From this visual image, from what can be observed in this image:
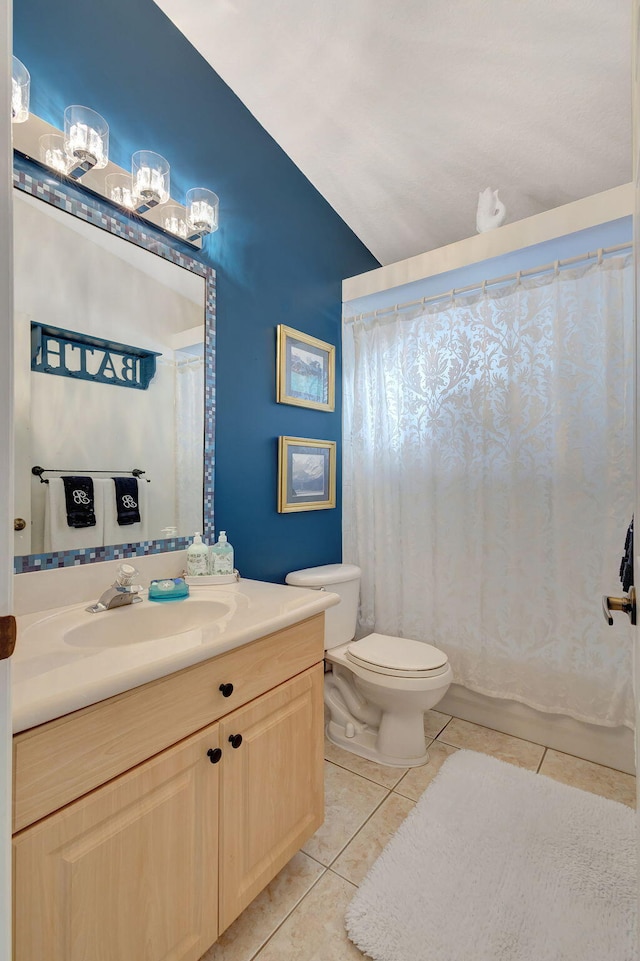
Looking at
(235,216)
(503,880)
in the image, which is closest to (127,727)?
(503,880)

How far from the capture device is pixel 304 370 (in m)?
2.15

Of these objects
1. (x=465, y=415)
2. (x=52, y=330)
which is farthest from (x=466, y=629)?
(x=52, y=330)

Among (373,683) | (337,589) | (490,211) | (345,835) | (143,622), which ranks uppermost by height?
(490,211)

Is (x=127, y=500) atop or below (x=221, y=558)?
atop

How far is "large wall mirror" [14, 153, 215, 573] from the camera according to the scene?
115cm

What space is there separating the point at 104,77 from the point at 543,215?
1.64 m

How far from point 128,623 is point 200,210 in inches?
55.2

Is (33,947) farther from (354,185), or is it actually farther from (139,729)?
(354,185)

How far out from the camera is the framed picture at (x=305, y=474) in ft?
6.61

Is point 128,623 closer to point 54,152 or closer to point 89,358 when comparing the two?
point 89,358

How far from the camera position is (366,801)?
1595 millimetres

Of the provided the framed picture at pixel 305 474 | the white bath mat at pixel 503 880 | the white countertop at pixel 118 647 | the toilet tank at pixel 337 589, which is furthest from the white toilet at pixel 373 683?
the white countertop at pixel 118 647

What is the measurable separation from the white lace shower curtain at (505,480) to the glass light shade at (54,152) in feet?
5.00

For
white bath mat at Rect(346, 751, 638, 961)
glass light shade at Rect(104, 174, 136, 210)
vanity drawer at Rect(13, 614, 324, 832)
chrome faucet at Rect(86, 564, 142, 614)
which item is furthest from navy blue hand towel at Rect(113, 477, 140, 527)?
white bath mat at Rect(346, 751, 638, 961)
